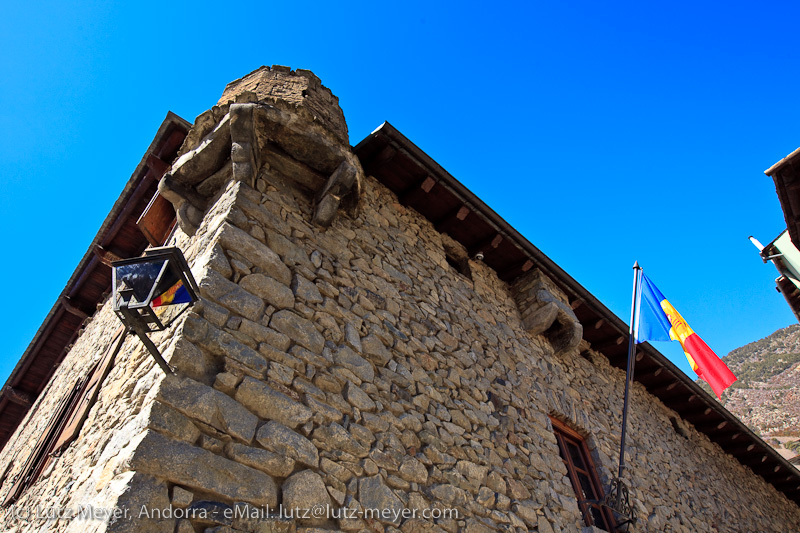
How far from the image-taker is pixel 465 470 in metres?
3.85

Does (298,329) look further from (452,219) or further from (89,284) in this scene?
(89,284)

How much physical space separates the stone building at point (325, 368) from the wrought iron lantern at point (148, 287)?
0.32 m

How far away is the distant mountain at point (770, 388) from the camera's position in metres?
31.0

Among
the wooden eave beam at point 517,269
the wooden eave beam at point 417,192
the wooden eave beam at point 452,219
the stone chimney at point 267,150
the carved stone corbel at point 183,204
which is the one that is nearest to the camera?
the stone chimney at point 267,150

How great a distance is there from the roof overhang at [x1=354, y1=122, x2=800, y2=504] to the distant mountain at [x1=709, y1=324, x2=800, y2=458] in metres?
14.5

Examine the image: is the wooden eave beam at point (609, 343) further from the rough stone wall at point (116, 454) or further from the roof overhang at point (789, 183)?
the rough stone wall at point (116, 454)

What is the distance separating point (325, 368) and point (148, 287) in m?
1.40

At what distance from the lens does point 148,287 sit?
245cm

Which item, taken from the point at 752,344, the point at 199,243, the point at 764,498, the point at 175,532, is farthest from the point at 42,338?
the point at 752,344

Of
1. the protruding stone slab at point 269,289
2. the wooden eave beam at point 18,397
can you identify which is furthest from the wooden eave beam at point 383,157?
the wooden eave beam at point 18,397

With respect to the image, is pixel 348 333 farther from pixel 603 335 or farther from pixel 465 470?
pixel 603 335

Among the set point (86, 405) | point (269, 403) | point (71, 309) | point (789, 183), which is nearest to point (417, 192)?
point (269, 403)

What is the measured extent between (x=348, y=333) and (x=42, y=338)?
24.6 ft

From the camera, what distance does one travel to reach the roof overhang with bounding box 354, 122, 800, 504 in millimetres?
5543
